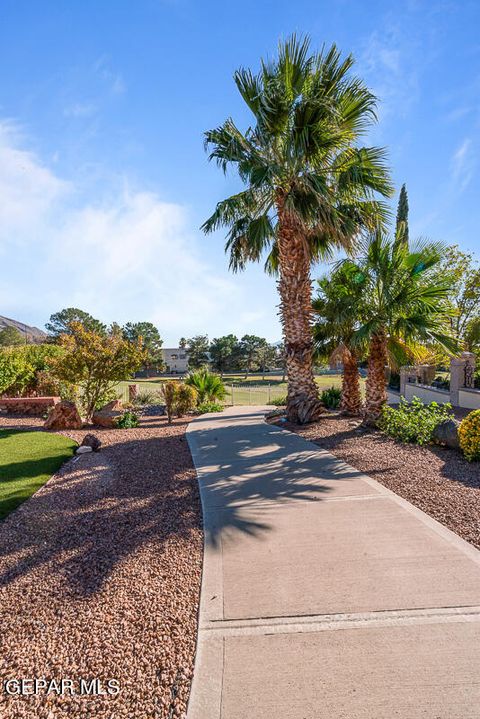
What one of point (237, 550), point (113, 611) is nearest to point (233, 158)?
point (237, 550)

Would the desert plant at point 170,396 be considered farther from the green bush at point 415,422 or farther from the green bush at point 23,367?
the green bush at point 415,422

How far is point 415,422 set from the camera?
7.92 metres

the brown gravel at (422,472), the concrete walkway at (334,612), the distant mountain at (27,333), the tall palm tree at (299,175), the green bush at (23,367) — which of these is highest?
the distant mountain at (27,333)

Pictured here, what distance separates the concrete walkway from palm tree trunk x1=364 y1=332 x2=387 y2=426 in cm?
438

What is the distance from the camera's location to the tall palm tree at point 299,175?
934 cm

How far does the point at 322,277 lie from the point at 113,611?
1027cm

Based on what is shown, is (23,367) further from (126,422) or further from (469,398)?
(469,398)

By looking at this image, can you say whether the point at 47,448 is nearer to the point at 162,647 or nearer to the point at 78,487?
the point at 78,487

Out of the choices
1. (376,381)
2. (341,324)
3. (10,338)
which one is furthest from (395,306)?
(10,338)

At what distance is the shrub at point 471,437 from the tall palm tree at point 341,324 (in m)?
2.88

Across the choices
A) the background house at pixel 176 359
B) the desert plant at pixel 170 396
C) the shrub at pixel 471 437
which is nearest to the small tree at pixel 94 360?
the desert plant at pixel 170 396

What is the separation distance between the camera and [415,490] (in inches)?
203

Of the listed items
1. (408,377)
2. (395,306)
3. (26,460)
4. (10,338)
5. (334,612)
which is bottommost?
(334,612)

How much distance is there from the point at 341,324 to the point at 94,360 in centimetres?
701
